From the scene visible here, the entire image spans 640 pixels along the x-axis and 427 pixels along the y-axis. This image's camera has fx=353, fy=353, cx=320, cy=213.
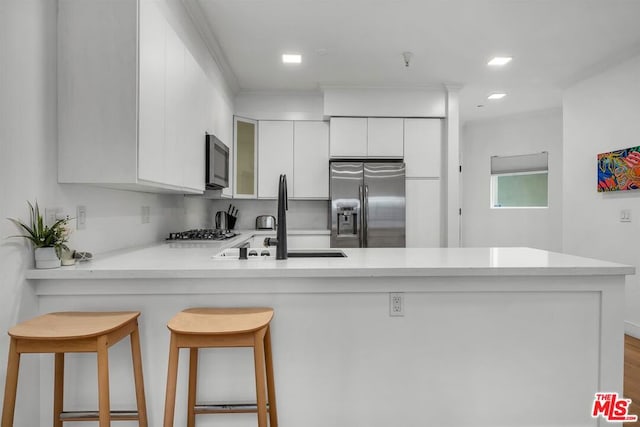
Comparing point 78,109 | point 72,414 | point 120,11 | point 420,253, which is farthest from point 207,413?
point 120,11

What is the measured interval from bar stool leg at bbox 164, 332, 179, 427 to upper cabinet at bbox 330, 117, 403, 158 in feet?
10.4

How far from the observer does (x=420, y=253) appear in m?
1.98

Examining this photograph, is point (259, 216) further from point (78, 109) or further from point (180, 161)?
point (78, 109)

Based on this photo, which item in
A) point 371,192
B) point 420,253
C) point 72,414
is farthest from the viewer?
point 371,192

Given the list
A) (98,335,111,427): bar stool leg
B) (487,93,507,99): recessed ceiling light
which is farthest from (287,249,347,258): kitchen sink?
(487,93,507,99): recessed ceiling light

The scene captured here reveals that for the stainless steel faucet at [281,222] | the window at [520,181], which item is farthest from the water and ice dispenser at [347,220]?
the window at [520,181]

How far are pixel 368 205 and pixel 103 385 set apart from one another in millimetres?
3118

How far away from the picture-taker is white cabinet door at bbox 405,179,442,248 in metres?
4.15

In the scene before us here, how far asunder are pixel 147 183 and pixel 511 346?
1.88m

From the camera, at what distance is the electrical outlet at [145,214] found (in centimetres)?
243

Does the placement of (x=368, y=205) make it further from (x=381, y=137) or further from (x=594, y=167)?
(x=594, y=167)

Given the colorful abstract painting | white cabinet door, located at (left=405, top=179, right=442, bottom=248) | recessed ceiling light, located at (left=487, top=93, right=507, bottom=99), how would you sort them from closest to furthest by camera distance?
the colorful abstract painting < white cabinet door, located at (left=405, top=179, right=442, bottom=248) < recessed ceiling light, located at (left=487, top=93, right=507, bottom=99)

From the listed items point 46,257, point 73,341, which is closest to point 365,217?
point 46,257

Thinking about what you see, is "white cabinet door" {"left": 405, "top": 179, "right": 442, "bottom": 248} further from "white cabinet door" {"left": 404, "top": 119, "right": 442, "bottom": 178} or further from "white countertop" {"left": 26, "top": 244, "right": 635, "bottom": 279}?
"white countertop" {"left": 26, "top": 244, "right": 635, "bottom": 279}
